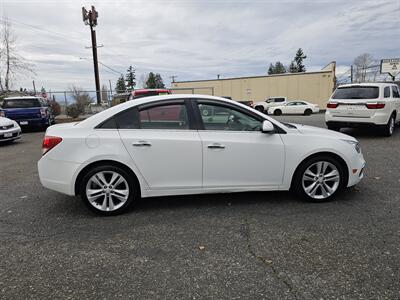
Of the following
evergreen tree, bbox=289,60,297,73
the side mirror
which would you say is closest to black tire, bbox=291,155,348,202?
the side mirror

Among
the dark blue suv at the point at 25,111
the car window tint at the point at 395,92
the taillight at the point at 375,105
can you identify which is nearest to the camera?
the taillight at the point at 375,105

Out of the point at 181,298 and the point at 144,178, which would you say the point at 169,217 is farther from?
the point at 181,298

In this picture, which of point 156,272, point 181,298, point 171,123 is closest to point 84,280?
point 156,272

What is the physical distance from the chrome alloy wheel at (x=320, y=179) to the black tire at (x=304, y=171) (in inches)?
1.1

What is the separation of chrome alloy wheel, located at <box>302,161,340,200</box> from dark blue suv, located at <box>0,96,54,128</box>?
13621 millimetres

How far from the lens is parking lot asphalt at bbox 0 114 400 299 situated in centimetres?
258

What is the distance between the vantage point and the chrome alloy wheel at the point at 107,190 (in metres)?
3.98

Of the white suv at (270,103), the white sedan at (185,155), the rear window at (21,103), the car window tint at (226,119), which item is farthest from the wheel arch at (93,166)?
the white suv at (270,103)

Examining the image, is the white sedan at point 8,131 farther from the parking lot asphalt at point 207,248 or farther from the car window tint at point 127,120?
the car window tint at point 127,120

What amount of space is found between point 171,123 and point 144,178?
79 centimetres

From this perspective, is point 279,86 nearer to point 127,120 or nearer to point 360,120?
point 360,120

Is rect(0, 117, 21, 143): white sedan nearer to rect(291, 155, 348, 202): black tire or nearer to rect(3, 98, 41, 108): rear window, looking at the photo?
rect(3, 98, 41, 108): rear window

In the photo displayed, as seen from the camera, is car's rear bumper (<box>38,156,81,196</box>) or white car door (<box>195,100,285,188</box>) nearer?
car's rear bumper (<box>38,156,81,196</box>)

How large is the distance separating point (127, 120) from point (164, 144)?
0.58 meters
